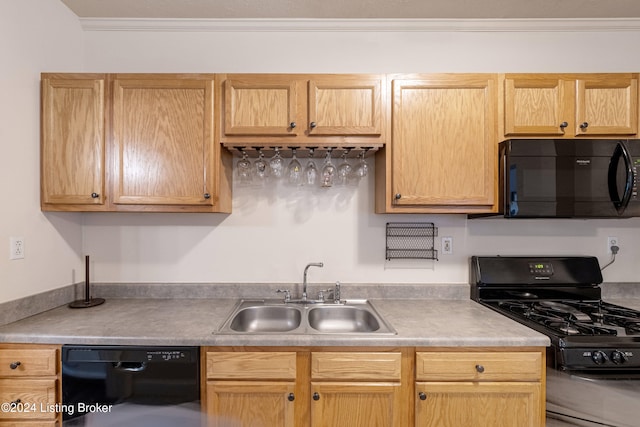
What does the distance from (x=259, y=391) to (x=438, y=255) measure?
1324 millimetres

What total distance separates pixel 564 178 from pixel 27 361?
2.67m

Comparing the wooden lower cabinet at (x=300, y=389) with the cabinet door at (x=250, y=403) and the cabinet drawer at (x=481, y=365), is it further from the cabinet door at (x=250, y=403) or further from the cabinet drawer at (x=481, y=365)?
the cabinet drawer at (x=481, y=365)

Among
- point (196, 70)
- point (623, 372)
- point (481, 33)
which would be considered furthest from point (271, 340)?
point (481, 33)

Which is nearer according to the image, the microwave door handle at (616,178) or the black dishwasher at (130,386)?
the black dishwasher at (130,386)

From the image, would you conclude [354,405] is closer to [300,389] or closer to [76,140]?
[300,389]

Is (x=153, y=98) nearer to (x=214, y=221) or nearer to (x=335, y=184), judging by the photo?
(x=214, y=221)

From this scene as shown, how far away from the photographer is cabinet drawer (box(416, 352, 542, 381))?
52.7 inches

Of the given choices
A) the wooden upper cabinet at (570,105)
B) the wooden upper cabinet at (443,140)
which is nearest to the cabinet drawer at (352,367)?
the wooden upper cabinet at (443,140)

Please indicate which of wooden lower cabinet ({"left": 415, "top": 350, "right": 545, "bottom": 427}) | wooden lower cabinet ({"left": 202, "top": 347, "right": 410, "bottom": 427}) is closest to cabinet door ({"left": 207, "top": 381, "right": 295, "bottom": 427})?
wooden lower cabinet ({"left": 202, "top": 347, "right": 410, "bottom": 427})

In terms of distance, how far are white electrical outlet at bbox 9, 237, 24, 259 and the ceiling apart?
55.2 inches

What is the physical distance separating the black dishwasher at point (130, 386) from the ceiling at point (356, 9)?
190cm

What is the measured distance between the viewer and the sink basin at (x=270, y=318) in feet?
5.99

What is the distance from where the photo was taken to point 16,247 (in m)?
1.52

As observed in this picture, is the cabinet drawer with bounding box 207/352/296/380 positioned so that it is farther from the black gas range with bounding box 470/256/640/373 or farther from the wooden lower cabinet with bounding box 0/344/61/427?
the black gas range with bounding box 470/256/640/373
